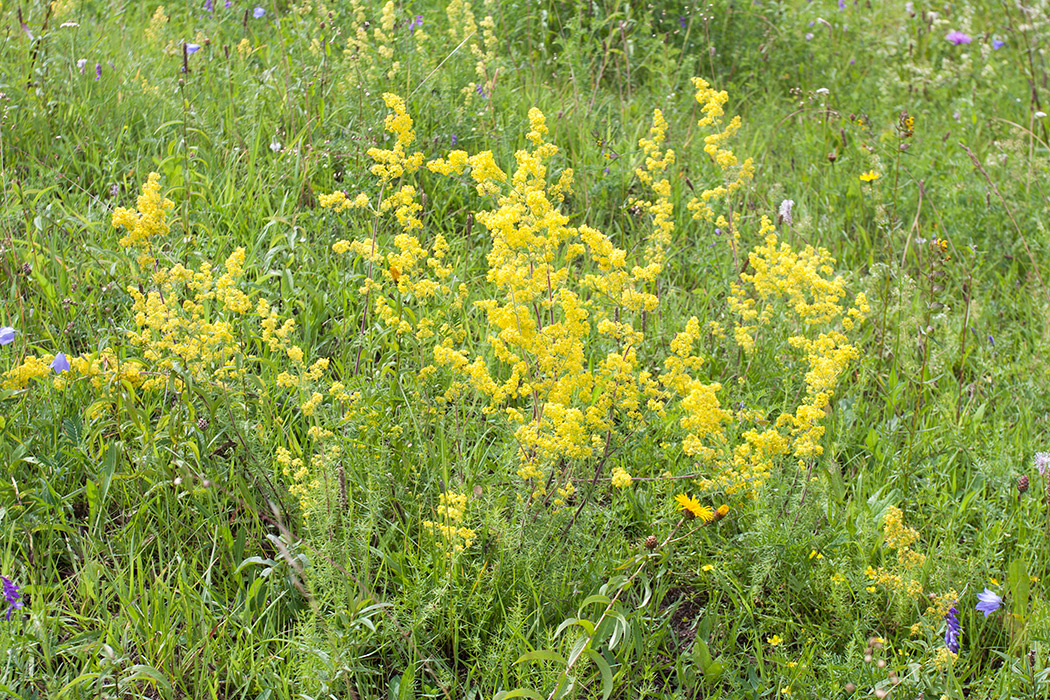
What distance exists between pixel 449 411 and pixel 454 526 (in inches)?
21.9

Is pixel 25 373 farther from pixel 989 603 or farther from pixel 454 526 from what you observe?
pixel 989 603

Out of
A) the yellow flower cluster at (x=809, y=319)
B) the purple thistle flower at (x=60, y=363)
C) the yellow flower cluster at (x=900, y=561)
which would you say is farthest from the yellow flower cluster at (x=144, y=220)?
the yellow flower cluster at (x=900, y=561)

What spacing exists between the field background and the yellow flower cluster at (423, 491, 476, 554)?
10mm

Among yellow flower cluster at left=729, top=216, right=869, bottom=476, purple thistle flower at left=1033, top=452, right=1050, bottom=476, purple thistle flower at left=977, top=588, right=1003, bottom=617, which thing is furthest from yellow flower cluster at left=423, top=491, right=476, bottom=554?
purple thistle flower at left=1033, top=452, right=1050, bottom=476

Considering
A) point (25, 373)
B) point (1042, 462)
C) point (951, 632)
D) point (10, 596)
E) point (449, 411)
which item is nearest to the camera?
point (10, 596)

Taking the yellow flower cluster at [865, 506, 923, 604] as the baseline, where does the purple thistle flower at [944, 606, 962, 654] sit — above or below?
below

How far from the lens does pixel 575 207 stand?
342 cm

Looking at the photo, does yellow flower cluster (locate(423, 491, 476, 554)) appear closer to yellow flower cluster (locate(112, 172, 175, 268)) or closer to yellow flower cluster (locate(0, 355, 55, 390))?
yellow flower cluster (locate(112, 172, 175, 268))

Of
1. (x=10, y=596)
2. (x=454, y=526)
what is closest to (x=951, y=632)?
(x=454, y=526)

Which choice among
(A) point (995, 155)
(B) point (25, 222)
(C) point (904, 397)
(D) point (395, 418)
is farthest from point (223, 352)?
(A) point (995, 155)

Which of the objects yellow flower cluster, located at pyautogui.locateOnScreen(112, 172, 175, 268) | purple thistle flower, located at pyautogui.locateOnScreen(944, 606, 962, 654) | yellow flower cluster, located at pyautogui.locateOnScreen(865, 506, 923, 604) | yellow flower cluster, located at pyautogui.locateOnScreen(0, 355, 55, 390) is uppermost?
yellow flower cluster, located at pyautogui.locateOnScreen(112, 172, 175, 268)

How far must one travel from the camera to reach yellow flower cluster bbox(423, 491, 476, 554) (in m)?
1.77

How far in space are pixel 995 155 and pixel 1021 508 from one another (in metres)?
2.27

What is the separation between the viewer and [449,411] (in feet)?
7.79
